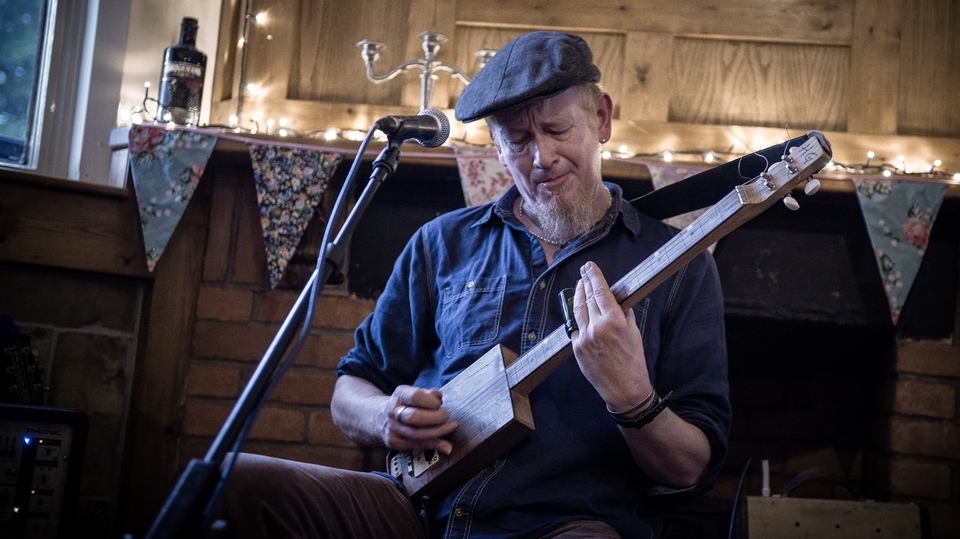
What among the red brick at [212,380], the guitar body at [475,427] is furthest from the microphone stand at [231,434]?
the red brick at [212,380]

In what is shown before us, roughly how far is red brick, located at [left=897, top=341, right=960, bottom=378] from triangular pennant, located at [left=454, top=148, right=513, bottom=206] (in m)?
1.11

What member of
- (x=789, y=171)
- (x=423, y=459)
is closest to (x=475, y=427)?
(x=423, y=459)

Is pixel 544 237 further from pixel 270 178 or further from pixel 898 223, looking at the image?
pixel 898 223

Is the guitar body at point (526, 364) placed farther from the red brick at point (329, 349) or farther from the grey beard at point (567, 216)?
the red brick at point (329, 349)

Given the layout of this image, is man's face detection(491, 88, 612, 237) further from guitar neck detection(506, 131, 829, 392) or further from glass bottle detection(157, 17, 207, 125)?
glass bottle detection(157, 17, 207, 125)

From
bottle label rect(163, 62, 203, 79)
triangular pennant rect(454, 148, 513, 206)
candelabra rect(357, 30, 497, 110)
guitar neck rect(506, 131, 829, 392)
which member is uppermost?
candelabra rect(357, 30, 497, 110)

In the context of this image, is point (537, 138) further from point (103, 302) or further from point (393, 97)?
point (103, 302)

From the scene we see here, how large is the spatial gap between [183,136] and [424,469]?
4.28 ft

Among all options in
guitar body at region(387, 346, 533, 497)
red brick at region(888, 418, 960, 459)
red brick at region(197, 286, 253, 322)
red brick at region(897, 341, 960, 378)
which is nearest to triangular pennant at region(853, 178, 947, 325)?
red brick at region(897, 341, 960, 378)

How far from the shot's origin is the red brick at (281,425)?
2.43 metres

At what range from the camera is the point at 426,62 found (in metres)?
2.53

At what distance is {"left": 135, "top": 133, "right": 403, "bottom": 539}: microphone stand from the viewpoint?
970mm

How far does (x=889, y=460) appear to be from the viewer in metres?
2.37

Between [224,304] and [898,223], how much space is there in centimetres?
174
